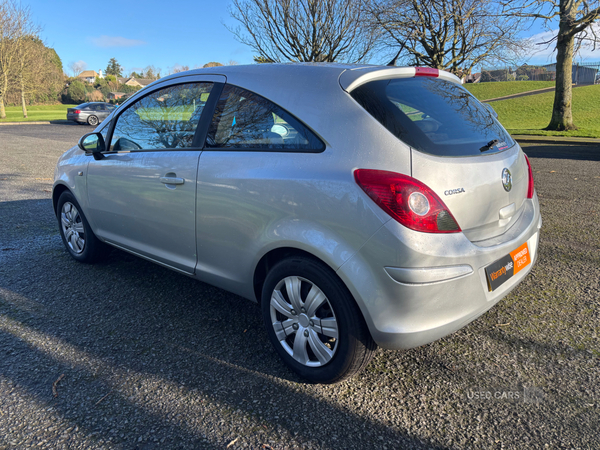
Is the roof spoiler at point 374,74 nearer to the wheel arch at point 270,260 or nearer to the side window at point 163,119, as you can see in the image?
the wheel arch at point 270,260

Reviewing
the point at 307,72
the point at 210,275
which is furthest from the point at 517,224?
the point at 210,275

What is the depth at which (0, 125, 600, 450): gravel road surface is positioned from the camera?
211 centimetres

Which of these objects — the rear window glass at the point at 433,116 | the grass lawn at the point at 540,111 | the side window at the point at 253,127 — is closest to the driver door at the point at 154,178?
the side window at the point at 253,127

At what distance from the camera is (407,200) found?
2080 millimetres

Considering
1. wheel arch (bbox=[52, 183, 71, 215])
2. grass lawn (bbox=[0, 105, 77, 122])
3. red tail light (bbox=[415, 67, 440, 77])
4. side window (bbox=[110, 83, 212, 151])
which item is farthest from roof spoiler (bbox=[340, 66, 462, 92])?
grass lawn (bbox=[0, 105, 77, 122])

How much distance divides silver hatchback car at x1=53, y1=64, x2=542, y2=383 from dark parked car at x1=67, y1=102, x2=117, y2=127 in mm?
31014

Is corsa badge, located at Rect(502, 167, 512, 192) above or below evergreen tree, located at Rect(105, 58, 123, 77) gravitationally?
below

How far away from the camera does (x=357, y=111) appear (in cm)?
231

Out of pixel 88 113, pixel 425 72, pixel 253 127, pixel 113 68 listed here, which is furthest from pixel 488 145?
pixel 113 68

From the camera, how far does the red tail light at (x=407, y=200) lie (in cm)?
208

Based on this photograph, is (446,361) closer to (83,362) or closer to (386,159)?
(386,159)

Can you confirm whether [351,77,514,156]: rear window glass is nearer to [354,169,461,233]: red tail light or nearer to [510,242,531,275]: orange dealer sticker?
[354,169,461,233]: red tail light

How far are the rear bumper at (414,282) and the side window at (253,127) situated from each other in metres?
0.65

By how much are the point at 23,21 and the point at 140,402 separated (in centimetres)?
4643
